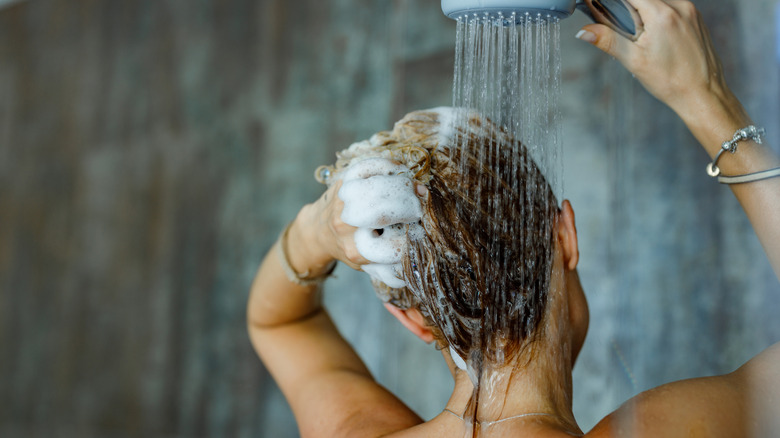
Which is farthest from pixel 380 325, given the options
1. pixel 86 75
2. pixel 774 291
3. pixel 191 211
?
pixel 86 75

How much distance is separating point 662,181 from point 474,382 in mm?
311

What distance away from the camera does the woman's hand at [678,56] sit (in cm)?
77

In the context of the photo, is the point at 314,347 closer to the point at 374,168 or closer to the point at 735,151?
the point at 374,168

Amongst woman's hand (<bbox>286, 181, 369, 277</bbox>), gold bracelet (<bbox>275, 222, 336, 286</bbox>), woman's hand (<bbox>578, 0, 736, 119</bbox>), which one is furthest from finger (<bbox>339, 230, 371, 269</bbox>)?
woman's hand (<bbox>578, 0, 736, 119</bbox>)

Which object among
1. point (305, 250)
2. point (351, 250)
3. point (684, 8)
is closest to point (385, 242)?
point (351, 250)

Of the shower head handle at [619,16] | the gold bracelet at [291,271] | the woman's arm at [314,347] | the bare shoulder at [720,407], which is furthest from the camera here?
the gold bracelet at [291,271]

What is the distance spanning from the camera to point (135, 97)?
11.0ft

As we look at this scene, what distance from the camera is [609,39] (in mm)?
812

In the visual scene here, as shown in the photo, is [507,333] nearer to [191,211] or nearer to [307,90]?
[307,90]

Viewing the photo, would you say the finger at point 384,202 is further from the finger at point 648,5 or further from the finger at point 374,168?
the finger at point 648,5

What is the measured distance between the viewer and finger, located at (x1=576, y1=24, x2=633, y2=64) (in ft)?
2.64

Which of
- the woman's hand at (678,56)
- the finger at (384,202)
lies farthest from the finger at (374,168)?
the woman's hand at (678,56)

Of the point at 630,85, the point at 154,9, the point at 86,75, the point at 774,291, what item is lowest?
the point at 774,291

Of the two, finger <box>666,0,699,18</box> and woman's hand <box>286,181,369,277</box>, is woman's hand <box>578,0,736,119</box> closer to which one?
finger <box>666,0,699,18</box>
